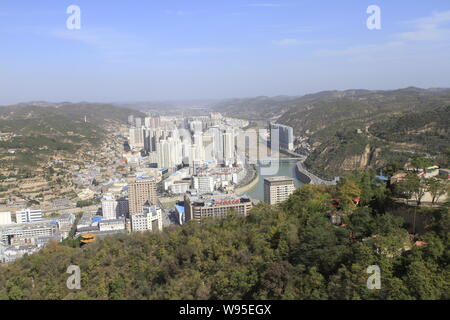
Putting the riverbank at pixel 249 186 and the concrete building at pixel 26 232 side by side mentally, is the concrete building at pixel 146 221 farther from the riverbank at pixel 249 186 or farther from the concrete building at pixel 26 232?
→ the riverbank at pixel 249 186

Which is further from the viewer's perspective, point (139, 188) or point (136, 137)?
point (136, 137)

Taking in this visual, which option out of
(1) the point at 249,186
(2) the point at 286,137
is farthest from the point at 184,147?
(2) the point at 286,137

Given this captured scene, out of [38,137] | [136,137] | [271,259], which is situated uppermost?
[38,137]

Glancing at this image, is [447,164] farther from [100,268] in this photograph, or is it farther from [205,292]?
[100,268]

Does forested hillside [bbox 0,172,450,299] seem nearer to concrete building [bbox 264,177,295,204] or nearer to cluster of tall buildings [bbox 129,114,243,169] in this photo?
concrete building [bbox 264,177,295,204]

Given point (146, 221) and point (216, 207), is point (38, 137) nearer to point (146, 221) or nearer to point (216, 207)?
point (146, 221)

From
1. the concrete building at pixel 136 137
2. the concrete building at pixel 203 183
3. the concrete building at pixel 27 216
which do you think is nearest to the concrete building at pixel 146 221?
the concrete building at pixel 27 216

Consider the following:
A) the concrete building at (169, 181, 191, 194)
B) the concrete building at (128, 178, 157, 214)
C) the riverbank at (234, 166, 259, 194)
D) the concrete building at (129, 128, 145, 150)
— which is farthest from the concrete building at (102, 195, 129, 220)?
the concrete building at (129, 128, 145, 150)
